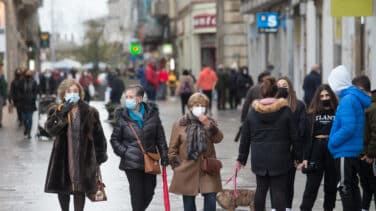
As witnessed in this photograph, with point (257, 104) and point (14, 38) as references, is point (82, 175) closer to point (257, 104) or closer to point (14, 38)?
point (257, 104)

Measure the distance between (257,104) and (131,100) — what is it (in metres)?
1.35

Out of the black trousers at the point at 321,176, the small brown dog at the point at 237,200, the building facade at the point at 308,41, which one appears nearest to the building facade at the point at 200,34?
the building facade at the point at 308,41

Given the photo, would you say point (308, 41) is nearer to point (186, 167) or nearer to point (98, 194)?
point (98, 194)

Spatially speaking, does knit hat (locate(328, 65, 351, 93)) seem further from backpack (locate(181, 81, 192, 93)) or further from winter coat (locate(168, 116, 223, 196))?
backpack (locate(181, 81, 192, 93))

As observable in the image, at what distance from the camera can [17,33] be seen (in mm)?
63500

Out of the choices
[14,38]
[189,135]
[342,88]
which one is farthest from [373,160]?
[14,38]

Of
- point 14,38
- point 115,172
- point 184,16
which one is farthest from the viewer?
point 184,16

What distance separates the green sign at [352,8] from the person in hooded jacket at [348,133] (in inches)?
217

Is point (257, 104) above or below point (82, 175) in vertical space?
above

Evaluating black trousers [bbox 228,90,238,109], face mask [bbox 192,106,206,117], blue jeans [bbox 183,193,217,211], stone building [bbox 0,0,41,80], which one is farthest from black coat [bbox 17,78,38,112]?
black trousers [bbox 228,90,238,109]

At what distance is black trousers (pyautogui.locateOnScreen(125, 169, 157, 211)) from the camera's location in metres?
11.7

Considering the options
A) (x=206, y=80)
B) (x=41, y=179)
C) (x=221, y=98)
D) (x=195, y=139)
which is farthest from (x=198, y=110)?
(x=221, y=98)

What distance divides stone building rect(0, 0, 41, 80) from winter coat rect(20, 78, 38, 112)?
14.5 m

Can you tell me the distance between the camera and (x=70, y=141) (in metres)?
11.8
